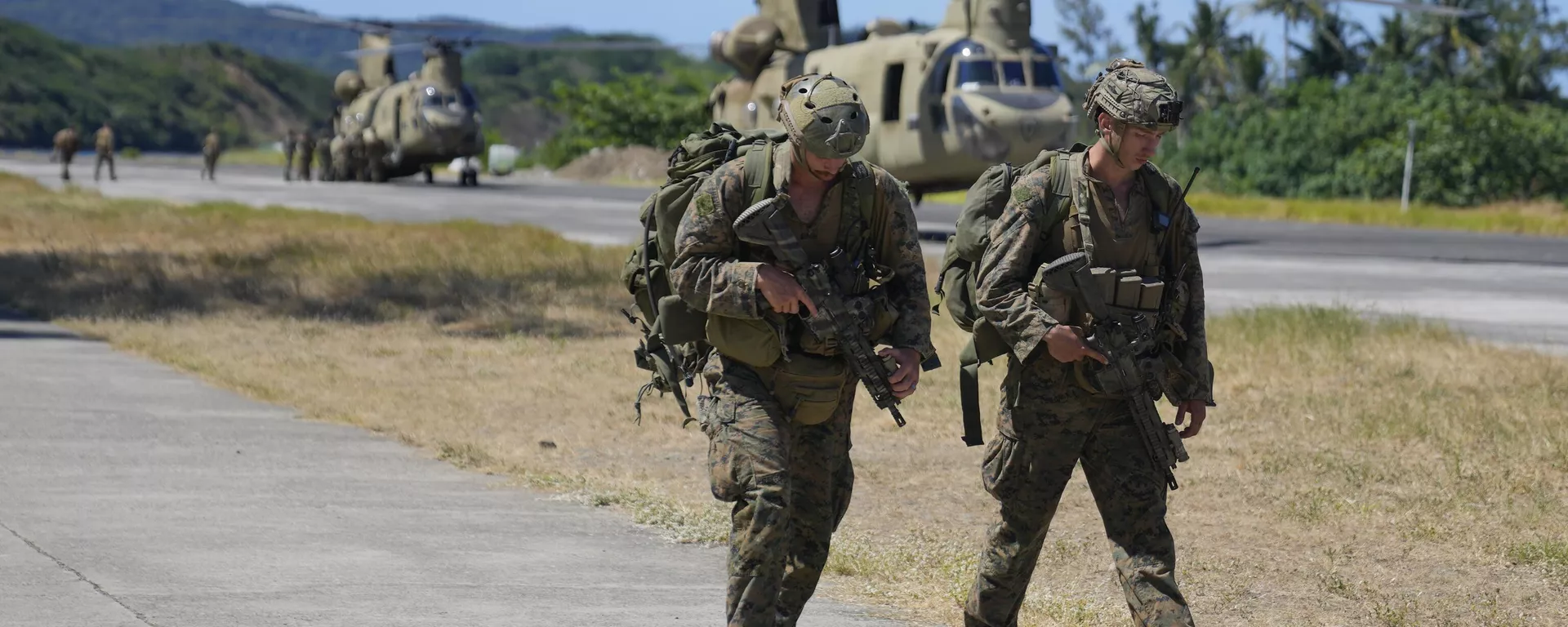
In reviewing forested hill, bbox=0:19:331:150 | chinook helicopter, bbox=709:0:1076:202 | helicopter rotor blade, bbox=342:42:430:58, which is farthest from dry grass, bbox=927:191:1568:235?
forested hill, bbox=0:19:331:150

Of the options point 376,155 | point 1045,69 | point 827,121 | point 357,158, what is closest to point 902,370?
point 827,121

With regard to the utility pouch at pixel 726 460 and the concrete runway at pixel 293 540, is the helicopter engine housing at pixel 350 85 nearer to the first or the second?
the concrete runway at pixel 293 540

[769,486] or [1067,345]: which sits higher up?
[1067,345]

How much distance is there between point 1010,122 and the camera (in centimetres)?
2325

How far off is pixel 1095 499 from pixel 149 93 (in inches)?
6205

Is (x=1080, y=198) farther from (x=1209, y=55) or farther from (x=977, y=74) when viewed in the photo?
(x=1209, y=55)

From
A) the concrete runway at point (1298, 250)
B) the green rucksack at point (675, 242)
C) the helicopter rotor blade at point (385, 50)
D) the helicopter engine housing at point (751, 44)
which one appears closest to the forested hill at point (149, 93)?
the helicopter rotor blade at point (385, 50)

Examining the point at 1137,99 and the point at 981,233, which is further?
the point at 981,233

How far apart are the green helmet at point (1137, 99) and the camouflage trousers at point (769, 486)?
3.54 ft

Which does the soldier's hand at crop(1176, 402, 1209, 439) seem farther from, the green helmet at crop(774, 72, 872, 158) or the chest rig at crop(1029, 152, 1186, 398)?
the green helmet at crop(774, 72, 872, 158)

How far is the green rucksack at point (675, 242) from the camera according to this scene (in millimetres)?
5605

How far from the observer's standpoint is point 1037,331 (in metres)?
5.22

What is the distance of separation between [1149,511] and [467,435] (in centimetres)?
589

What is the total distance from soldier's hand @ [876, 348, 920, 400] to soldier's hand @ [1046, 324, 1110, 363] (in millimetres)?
412
